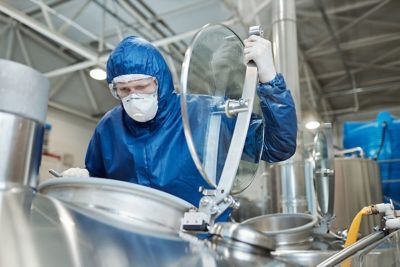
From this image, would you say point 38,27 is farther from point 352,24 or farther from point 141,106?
point 352,24

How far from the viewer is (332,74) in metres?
4.66

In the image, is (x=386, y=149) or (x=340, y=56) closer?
(x=386, y=149)

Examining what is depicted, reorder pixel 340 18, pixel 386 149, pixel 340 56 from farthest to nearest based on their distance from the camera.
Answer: pixel 340 56 < pixel 340 18 < pixel 386 149

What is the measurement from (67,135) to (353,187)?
3.64 meters

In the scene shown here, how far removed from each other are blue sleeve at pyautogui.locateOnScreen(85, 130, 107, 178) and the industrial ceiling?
1.72 metres

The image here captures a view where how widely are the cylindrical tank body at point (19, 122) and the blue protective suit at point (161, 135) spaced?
1.18ft

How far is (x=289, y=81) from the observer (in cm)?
192

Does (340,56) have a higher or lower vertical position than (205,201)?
higher

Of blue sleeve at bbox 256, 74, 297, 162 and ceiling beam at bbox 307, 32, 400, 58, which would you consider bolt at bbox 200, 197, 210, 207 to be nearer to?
blue sleeve at bbox 256, 74, 297, 162

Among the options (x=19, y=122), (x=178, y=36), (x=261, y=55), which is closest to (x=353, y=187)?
(x=261, y=55)

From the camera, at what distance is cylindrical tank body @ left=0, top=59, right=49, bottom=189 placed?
517 mm

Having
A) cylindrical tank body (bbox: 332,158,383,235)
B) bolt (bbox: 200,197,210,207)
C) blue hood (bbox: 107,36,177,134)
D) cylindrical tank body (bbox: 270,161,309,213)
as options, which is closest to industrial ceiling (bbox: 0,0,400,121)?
cylindrical tank body (bbox: 270,161,309,213)

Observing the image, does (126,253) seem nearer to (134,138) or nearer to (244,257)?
(244,257)

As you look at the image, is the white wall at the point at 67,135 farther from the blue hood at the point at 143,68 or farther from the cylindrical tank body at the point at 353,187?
the blue hood at the point at 143,68
